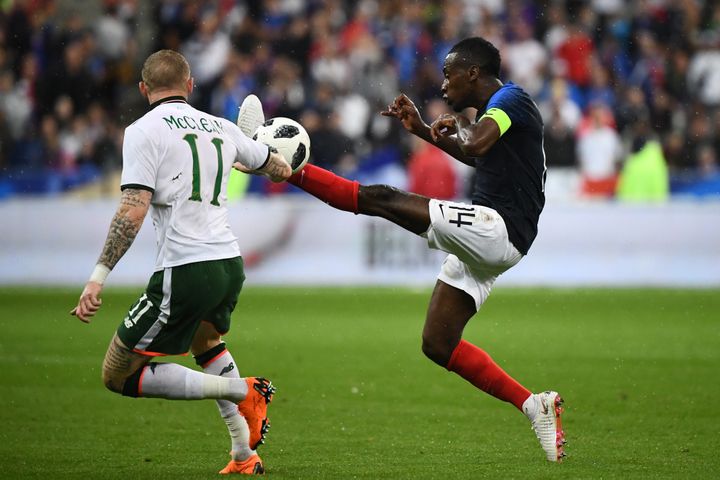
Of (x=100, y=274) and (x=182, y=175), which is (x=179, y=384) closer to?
(x=100, y=274)

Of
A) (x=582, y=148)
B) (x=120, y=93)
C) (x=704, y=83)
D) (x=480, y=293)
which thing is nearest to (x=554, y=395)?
(x=480, y=293)

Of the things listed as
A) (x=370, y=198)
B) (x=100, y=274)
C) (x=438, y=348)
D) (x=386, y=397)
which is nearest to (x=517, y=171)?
(x=370, y=198)

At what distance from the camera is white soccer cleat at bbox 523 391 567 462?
689 centimetres

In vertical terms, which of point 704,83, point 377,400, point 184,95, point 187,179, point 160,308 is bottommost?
point 377,400

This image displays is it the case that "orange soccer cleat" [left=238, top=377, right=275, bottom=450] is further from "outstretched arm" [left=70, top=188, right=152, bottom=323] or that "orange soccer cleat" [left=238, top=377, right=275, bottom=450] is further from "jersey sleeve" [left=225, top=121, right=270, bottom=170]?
"jersey sleeve" [left=225, top=121, right=270, bottom=170]

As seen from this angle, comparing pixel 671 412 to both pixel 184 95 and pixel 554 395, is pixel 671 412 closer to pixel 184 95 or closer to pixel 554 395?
pixel 554 395

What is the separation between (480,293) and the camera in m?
7.37

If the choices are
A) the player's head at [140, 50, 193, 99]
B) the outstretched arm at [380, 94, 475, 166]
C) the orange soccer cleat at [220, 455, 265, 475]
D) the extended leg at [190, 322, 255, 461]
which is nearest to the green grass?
the orange soccer cleat at [220, 455, 265, 475]

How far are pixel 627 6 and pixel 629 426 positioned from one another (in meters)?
14.4

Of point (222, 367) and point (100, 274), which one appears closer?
point (100, 274)

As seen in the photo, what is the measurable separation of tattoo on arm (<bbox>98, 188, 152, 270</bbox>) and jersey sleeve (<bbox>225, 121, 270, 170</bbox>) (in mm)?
592

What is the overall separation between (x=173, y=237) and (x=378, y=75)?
14.4 metres

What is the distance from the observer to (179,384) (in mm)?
6164

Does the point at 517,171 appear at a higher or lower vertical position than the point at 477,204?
higher
